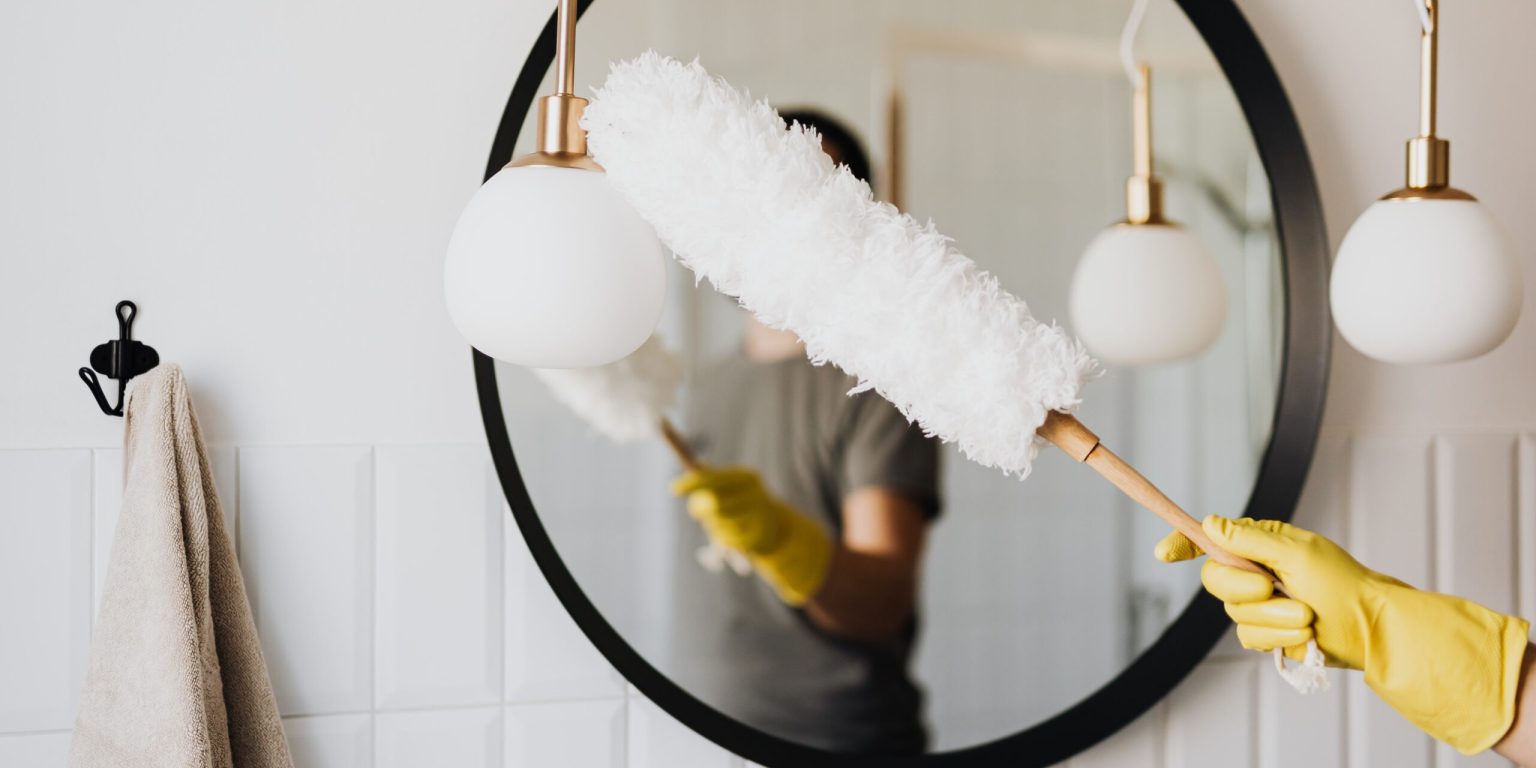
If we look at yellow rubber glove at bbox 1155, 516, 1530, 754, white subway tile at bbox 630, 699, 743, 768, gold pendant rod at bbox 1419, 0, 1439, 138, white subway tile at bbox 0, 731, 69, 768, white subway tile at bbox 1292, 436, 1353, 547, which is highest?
gold pendant rod at bbox 1419, 0, 1439, 138

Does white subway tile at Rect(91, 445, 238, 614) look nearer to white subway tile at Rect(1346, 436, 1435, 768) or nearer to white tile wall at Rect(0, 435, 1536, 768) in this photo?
white tile wall at Rect(0, 435, 1536, 768)

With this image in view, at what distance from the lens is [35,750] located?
82 centimetres

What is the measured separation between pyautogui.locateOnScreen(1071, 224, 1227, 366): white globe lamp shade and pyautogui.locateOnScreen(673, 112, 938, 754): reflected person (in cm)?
20

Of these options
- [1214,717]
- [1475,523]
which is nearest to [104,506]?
[1214,717]

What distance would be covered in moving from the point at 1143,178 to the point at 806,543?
1.43 ft

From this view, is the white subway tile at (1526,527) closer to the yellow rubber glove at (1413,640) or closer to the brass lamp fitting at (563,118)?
the yellow rubber glove at (1413,640)

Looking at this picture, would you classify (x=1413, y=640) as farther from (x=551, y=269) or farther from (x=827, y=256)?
(x=551, y=269)

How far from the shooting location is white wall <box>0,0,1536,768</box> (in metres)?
0.82

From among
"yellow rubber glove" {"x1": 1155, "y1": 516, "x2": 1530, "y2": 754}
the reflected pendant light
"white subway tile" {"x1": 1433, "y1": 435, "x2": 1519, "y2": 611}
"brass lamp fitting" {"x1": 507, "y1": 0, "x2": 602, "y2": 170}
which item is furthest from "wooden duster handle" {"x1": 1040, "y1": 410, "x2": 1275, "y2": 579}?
"white subway tile" {"x1": 1433, "y1": 435, "x2": 1519, "y2": 611}

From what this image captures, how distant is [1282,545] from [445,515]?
0.62 m

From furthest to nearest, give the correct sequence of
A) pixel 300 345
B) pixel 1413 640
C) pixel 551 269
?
pixel 300 345
pixel 1413 640
pixel 551 269

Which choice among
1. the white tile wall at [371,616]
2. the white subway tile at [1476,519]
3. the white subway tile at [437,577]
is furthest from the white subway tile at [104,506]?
the white subway tile at [1476,519]

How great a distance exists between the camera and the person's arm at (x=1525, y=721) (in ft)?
2.48

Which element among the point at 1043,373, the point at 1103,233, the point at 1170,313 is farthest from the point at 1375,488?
the point at 1043,373
